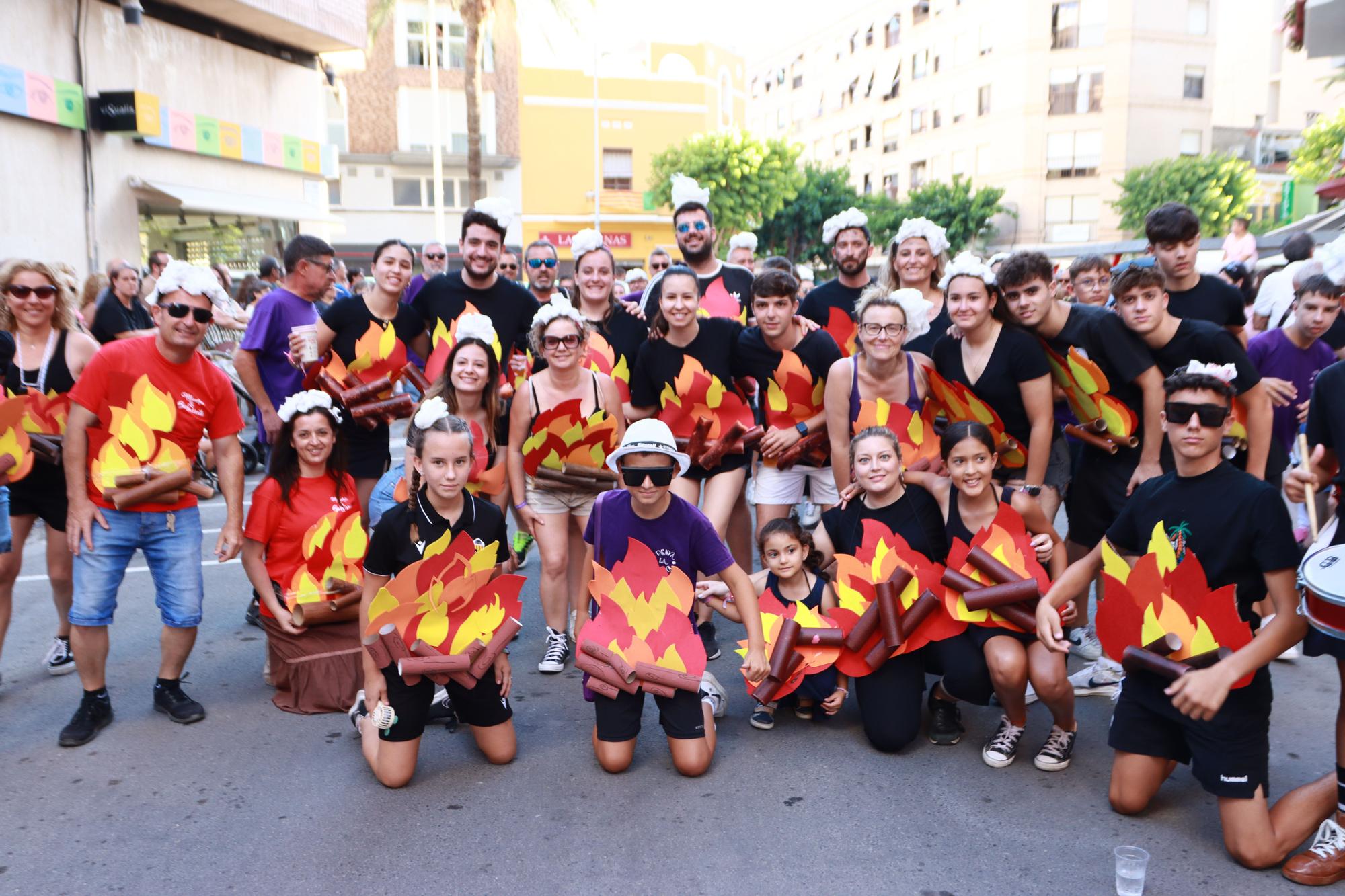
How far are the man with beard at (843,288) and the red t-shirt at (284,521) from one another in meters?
2.82

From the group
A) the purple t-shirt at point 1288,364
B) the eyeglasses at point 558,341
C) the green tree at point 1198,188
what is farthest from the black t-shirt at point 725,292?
the green tree at point 1198,188

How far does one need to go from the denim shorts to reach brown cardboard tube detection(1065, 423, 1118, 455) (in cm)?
392

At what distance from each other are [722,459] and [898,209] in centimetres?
3705

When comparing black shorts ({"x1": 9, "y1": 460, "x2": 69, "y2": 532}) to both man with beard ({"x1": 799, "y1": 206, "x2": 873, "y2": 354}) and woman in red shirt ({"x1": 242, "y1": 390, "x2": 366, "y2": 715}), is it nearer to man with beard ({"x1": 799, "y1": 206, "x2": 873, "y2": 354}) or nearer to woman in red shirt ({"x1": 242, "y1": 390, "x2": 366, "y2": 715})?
woman in red shirt ({"x1": 242, "y1": 390, "x2": 366, "y2": 715})

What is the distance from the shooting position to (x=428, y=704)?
12.5ft

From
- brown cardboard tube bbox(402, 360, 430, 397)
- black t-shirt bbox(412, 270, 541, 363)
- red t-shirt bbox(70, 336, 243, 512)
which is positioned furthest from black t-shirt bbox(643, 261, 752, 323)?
red t-shirt bbox(70, 336, 243, 512)

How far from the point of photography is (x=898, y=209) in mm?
39688

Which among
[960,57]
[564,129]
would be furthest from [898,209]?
[564,129]

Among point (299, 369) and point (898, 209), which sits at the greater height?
point (898, 209)

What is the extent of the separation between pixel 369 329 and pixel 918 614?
307 cm

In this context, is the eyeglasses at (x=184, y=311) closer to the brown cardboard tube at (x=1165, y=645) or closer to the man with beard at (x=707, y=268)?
the man with beard at (x=707, y=268)

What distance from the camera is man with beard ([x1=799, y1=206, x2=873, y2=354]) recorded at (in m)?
5.57

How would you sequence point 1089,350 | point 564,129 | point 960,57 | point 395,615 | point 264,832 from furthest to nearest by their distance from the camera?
point 960,57 < point 564,129 < point 1089,350 < point 395,615 < point 264,832

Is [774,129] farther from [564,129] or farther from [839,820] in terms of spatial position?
[839,820]
